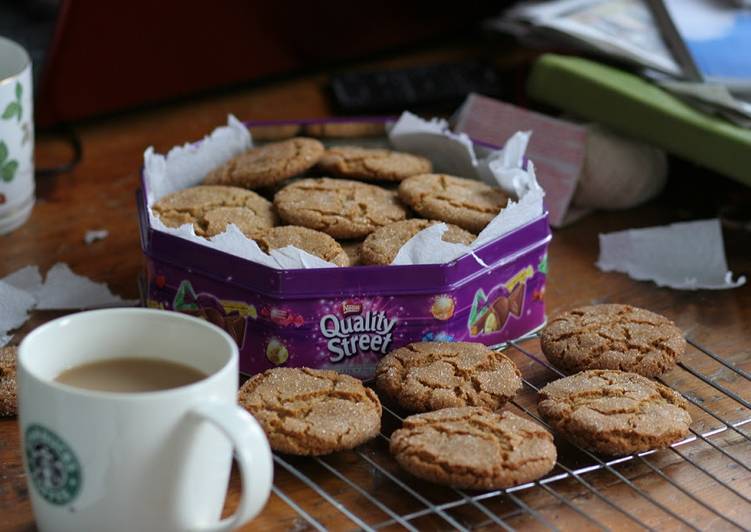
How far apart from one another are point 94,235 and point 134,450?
529 millimetres

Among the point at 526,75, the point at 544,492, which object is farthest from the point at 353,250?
the point at 526,75

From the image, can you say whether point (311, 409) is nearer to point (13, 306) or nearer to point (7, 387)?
point (7, 387)

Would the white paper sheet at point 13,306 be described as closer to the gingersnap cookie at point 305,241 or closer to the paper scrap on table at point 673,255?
the gingersnap cookie at point 305,241

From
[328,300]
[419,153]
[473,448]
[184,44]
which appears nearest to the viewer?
[473,448]

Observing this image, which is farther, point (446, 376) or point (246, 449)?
point (446, 376)

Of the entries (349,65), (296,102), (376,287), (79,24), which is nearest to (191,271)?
(376,287)

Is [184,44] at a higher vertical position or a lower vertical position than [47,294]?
higher

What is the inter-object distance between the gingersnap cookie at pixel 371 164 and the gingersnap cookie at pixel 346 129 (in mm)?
44

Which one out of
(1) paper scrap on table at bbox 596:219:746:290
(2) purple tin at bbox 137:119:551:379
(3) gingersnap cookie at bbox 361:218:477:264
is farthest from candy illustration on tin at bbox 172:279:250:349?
(1) paper scrap on table at bbox 596:219:746:290

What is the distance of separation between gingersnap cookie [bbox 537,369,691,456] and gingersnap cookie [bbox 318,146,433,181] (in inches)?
10.3

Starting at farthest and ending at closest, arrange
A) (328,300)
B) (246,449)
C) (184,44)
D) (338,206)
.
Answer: (184,44), (338,206), (328,300), (246,449)

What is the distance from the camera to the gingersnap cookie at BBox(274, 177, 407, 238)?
0.89 meters

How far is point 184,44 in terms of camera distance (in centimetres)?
126

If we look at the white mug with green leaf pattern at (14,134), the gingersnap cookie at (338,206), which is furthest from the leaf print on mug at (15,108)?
the gingersnap cookie at (338,206)
